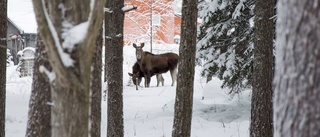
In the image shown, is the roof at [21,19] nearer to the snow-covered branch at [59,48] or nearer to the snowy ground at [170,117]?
the snowy ground at [170,117]

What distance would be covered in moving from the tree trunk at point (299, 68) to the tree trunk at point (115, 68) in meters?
5.74

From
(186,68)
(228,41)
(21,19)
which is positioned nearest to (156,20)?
(21,19)

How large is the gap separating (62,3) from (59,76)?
39 centimetres

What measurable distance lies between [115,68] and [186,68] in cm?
171

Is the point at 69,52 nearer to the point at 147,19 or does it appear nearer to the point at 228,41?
the point at 228,41

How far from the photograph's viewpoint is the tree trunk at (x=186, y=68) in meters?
6.85

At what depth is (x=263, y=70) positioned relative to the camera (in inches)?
275

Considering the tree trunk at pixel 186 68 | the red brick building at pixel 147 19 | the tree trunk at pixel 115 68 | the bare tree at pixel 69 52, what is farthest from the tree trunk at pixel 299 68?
the red brick building at pixel 147 19

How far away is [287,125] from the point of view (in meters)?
2.47

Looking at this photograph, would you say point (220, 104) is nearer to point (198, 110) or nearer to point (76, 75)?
point (198, 110)

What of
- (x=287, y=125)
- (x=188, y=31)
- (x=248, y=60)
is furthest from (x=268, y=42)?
(x=287, y=125)

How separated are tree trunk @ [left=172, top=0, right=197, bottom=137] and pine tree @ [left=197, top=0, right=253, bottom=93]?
131 inches

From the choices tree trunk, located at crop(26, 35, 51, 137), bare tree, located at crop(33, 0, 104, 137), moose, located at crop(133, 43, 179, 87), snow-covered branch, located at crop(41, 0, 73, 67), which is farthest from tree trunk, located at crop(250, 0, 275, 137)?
moose, located at crop(133, 43, 179, 87)

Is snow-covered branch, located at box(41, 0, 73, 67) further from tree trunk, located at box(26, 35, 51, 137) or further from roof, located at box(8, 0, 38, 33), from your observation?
roof, located at box(8, 0, 38, 33)
